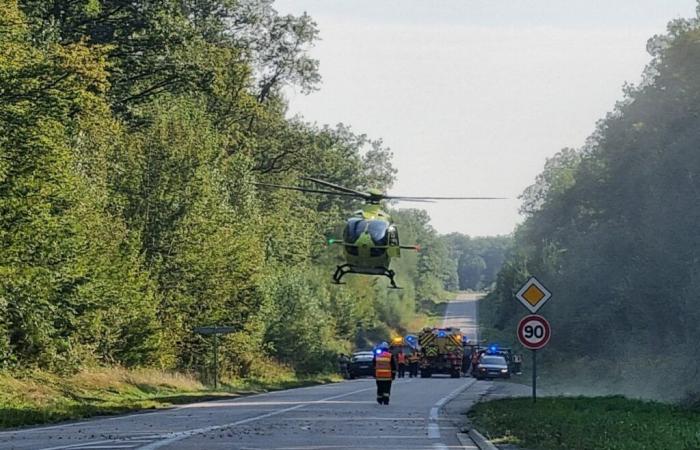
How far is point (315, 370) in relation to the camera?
68188mm

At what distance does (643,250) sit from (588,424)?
44499mm

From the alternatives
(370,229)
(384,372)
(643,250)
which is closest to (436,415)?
(384,372)

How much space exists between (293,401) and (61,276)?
24.9 ft

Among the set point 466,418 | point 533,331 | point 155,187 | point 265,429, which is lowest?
point 466,418

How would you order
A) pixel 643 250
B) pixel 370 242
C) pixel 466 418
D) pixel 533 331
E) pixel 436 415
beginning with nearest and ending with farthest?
pixel 533 331 → pixel 466 418 → pixel 436 415 → pixel 370 242 → pixel 643 250

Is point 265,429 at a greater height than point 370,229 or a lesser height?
lesser

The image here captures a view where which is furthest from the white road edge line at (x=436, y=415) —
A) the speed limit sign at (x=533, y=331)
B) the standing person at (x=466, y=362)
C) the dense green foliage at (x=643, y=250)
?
the standing person at (x=466, y=362)

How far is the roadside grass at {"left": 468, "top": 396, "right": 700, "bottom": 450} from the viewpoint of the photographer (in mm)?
18453

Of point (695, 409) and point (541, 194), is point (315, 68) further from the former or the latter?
point (541, 194)

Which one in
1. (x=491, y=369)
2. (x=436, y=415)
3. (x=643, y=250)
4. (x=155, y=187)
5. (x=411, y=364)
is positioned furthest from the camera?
(x=411, y=364)

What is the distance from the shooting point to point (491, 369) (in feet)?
203

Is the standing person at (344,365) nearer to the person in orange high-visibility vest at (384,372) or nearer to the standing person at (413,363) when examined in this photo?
the standing person at (413,363)

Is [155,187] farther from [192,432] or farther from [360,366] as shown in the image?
[192,432]

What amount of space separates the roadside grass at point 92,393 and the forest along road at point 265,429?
4.13ft
